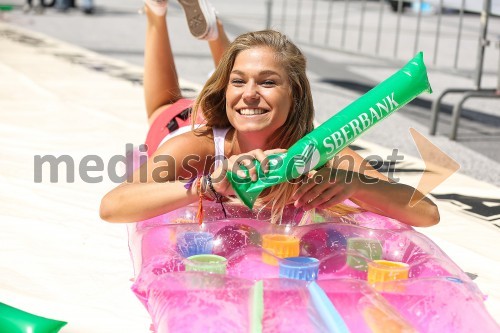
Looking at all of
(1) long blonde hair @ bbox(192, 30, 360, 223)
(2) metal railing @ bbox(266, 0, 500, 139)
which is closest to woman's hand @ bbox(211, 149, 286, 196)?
(1) long blonde hair @ bbox(192, 30, 360, 223)

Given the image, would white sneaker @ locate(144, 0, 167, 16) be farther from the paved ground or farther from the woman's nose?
the paved ground

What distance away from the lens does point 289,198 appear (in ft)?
7.50

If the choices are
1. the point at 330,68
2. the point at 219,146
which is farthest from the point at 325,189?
the point at 330,68

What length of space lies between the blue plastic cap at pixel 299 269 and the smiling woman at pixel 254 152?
0.25 metres

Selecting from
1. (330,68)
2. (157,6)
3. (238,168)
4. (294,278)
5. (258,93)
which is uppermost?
(157,6)

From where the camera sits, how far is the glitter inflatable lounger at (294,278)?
66.9 inches

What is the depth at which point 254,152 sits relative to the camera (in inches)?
79.2

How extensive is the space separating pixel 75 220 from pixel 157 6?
1.10 m

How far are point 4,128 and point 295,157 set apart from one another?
8.02 ft

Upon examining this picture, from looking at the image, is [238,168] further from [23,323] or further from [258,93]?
[23,323]

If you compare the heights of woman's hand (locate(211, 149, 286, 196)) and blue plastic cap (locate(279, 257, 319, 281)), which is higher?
woman's hand (locate(211, 149, 286, 196))

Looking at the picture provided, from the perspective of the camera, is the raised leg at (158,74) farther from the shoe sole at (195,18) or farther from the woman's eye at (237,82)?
the woman's eye at (237,82)

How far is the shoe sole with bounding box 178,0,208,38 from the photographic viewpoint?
354 cm

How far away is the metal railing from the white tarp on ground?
5.30ft
